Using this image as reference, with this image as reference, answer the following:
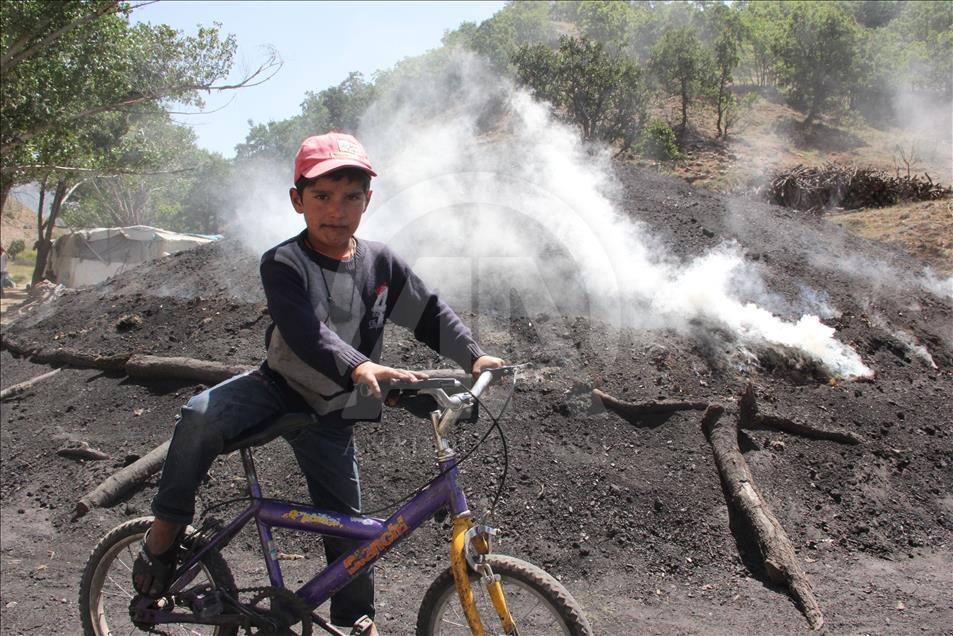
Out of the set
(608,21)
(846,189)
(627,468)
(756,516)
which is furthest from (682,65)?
(608,21)

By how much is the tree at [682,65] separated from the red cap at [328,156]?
2789cm

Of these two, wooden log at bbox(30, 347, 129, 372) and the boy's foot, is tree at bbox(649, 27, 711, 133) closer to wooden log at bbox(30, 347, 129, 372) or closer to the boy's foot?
wooden log at bbox(30, 347, 129, 372)

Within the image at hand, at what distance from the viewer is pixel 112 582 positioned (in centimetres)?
284

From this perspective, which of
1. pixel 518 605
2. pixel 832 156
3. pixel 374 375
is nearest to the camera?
pixel 374 375

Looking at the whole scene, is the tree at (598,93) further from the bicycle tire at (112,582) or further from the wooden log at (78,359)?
the bicycle tire at (112,582)

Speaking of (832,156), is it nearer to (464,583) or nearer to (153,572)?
(464,583)

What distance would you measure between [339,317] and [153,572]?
1076 millimetres

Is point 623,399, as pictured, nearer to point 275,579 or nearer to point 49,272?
point 275,579

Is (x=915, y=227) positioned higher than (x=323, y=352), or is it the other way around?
(x=915, y=227)

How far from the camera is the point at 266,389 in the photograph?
8.21ft

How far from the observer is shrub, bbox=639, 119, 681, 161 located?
22.6 m

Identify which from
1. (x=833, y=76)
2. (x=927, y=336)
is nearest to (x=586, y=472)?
(x=927, y=336)

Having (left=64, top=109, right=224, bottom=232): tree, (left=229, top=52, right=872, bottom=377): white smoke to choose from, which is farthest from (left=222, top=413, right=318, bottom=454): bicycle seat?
(left=64, top=109, right=224, bottom=232): tree

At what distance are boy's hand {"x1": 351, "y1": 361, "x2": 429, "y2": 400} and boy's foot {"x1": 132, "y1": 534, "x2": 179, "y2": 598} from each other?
3.20ft
